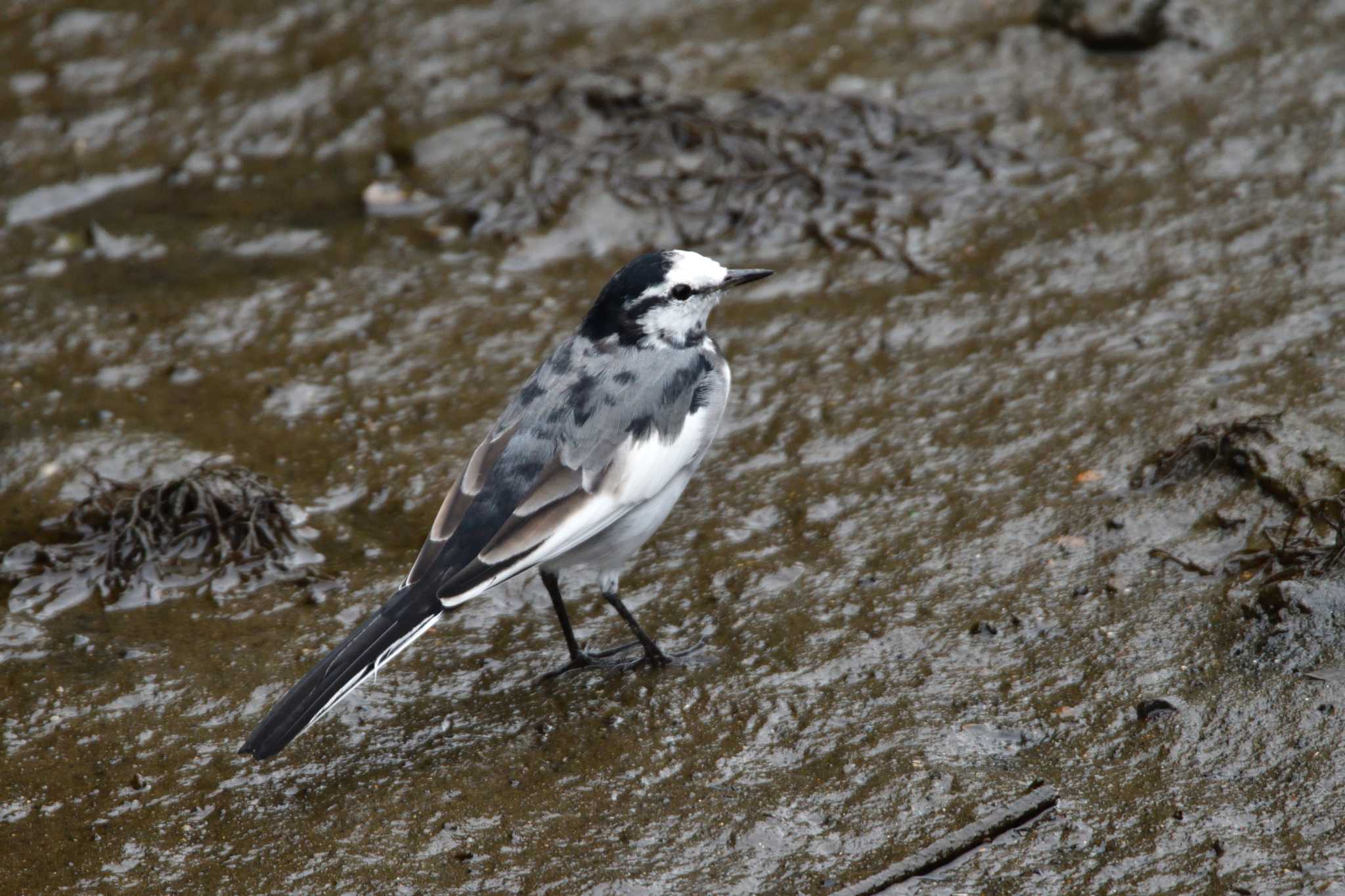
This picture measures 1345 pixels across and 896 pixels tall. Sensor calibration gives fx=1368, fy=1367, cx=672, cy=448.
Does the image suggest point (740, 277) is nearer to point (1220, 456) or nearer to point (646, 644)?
point (646, 644)

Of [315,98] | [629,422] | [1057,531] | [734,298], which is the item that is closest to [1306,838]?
[1057,531]

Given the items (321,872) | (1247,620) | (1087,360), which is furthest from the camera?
(1087,360)

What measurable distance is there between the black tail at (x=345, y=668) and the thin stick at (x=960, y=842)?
1508mm

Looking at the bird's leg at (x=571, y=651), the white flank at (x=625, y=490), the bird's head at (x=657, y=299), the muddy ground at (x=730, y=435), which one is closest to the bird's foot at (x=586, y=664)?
the bird's leg at (x=571, y=651)

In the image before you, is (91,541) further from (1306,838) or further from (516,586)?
(1306,838)

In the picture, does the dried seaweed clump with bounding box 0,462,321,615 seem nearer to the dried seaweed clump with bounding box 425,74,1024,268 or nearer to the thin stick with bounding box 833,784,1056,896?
the dried seaweed clump with bounding box 425,74,1024,268

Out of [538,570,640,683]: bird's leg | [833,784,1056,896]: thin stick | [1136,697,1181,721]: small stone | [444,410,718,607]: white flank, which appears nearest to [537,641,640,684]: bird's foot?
[538,570,640,683]: bird's leg

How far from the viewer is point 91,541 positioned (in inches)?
218

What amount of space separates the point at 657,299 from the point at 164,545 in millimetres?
2247

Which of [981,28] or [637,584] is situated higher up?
[981,28]

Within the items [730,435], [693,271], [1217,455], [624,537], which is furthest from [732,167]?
[624,537]

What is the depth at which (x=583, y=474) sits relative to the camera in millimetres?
4656

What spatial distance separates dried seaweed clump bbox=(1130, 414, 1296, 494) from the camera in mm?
5219

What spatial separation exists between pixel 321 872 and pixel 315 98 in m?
5.61
